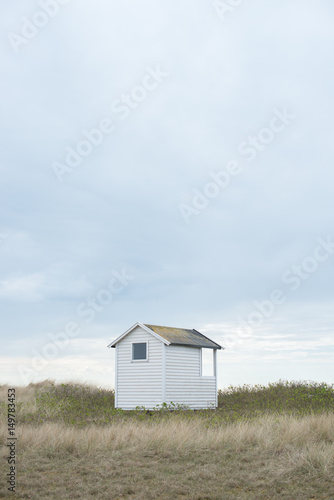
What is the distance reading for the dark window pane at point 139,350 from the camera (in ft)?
87.5

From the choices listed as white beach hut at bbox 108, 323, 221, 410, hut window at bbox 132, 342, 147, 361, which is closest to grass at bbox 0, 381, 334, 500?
white beach hut at bbox 108, 323, 221, 410

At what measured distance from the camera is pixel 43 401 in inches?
1030

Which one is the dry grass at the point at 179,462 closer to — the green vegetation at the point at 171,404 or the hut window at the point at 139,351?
the green vegetation at the point at 171,404

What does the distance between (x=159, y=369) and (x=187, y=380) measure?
225 cm

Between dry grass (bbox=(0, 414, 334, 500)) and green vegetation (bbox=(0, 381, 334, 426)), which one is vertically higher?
dry grass (bbox=(0, 414, 334, 500))

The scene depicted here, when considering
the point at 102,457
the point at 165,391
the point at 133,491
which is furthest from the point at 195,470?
the point at 165,391

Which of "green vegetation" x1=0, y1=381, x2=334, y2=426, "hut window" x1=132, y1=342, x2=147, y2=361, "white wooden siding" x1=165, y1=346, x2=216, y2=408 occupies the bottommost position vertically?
"green vegetation" x1=0, y1=381, x2=334, y2=426

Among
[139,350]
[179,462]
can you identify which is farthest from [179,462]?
[139,350]

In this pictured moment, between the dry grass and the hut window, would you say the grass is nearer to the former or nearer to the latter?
the dry grass

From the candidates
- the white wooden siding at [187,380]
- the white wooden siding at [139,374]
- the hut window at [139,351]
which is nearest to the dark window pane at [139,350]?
the hut window at [139,351]

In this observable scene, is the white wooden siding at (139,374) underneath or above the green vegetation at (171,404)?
above

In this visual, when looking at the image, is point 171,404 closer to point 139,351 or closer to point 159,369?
point 159,369

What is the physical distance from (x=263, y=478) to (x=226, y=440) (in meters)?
3.39

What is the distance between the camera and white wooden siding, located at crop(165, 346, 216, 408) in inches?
1019
